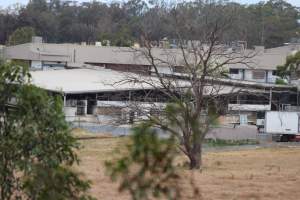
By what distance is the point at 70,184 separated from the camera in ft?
19.0

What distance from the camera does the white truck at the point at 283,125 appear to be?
43594 millimetres

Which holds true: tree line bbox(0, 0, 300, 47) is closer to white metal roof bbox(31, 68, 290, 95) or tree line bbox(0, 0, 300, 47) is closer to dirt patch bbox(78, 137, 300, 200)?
white metal roof bbox(31, 68, 290, 95)

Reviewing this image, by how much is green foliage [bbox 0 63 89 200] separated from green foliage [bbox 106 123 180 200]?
1.89m

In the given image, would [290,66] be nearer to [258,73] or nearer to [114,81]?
[258,73]

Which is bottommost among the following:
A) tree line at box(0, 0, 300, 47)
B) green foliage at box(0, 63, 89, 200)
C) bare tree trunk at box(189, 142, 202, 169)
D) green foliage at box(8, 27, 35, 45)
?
bare tree trunk at box(189, 142, 202, 169)

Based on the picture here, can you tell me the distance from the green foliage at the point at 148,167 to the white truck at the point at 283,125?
1574 inches

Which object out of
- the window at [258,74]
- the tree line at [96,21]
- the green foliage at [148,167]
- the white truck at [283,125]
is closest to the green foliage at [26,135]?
the green foliage at [148,167]

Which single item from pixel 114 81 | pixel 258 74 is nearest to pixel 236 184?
pixel 114 81

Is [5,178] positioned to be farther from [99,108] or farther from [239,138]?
[99,108]

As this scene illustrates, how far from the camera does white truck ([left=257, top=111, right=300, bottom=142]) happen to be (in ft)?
143

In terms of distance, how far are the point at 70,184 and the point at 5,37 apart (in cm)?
11040

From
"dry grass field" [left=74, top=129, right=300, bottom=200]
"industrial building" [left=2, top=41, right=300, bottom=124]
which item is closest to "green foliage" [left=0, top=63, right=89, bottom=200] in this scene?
"dry grass field" [left=74, top=129, right=300, bottom=200]

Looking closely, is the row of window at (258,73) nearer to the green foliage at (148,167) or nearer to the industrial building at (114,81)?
the industrial building at (114,81)

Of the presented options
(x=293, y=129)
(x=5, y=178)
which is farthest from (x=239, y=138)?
(x=5, y=178)
